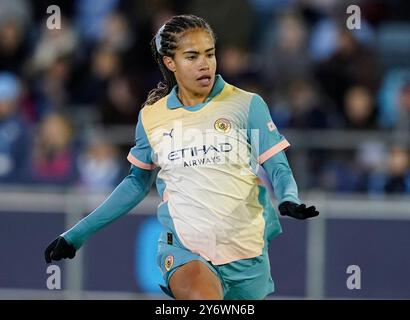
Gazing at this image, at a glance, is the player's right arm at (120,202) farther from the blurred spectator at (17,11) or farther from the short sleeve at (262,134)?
the blurred spectator at (17,11)

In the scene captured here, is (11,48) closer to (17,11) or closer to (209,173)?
(17,11)

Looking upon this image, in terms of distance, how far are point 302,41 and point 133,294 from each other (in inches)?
121

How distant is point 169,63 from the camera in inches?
235

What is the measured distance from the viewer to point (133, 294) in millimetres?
9828

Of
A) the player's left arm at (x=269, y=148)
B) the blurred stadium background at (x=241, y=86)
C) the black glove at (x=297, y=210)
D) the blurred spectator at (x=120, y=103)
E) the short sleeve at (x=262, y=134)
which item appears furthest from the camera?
the blurred spectator at (x=120, y=103)

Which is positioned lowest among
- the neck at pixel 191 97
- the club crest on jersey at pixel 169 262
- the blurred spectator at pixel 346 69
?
the club crest on jersey at pixel 169 262

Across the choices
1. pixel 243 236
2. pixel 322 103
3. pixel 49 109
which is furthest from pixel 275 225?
pixel 49 109

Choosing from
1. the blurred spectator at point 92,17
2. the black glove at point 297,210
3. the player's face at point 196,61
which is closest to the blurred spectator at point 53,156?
the blurred spectator at point 92,17

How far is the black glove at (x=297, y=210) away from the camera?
5270 mm

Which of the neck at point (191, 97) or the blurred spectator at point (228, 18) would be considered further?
the blurred spectator at point (228, 18)

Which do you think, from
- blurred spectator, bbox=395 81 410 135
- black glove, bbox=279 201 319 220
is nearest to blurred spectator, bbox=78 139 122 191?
blurred spectator, bbox=395 81 410 135

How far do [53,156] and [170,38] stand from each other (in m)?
4.89

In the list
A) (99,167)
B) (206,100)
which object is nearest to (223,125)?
(206,100)

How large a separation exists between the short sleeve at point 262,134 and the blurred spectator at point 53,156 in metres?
4.78
